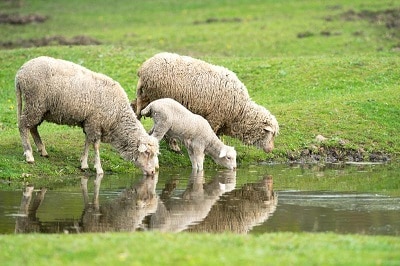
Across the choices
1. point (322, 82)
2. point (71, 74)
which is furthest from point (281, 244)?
point (322, 82)

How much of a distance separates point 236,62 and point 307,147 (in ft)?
30.2

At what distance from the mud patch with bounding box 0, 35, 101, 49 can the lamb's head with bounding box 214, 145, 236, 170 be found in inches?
772

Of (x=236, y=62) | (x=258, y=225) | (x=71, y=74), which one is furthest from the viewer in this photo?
(x=236, y=62)

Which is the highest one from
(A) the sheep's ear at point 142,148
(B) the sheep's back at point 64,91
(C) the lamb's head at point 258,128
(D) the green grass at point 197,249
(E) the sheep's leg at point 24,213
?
(B) the sheep's back at point 64,91

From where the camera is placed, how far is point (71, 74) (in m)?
19.7

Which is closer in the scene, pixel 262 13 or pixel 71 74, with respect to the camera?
pixel 71 74

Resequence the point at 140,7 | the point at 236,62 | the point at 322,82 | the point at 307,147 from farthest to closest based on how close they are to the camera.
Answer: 1. the point at 140,7
2. the point at 236,62
3. the point at 322,82
4. the point at 307,147

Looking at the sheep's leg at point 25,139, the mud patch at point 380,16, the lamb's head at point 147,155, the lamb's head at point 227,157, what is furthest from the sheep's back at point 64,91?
the mud patch at point 380,16

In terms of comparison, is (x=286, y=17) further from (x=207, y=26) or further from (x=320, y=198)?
(x=320, y=198)

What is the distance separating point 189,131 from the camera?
20.7 m

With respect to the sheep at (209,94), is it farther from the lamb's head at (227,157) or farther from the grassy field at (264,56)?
the lamb's head at (227,157)

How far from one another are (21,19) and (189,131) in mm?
27397

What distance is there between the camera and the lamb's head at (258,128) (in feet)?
73.4

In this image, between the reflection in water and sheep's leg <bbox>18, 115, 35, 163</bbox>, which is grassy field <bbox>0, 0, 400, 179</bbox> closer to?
sheep's leg <bbox>18, 115, 35, 163</bbox>
